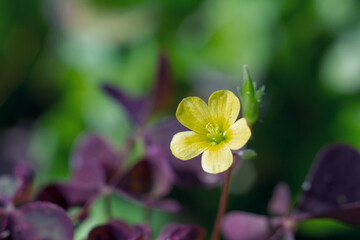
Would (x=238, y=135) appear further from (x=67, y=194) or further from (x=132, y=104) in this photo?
(x=132, y=104)

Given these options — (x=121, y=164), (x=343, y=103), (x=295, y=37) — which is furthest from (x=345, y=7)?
(x=121, y=164)

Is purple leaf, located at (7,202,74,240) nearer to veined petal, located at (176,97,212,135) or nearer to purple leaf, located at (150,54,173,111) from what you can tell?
veined petal, located at (176,97,212,135)

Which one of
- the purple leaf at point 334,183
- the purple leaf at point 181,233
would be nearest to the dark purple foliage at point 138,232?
the purple leaf at point 181,233

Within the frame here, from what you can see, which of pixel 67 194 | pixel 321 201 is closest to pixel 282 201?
pixel 321 201

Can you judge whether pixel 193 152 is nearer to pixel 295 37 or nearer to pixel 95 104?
pixel 95 104

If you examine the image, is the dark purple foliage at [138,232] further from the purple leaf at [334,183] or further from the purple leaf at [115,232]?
the purple leaf at [334,183]

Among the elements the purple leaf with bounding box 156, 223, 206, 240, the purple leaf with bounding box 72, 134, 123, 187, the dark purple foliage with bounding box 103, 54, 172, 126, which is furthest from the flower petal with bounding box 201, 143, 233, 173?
the dark purple foliage with bounding box 103, 54, 172, 126
